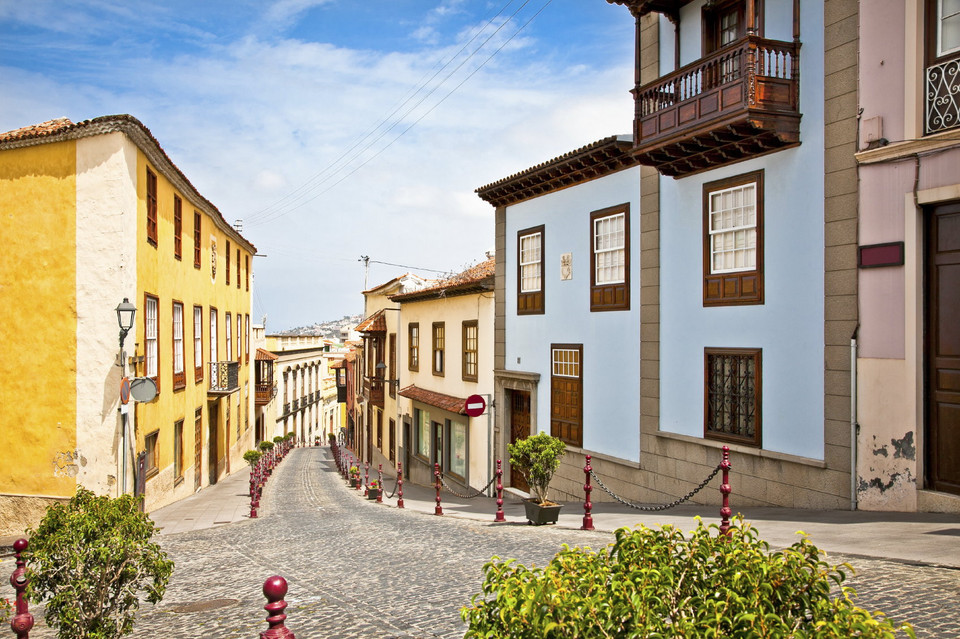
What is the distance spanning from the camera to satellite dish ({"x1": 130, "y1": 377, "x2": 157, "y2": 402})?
45.8 ft

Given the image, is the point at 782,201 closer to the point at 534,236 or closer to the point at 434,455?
the point at 534,236

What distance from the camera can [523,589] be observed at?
2873 mm

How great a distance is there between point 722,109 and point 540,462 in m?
6.38

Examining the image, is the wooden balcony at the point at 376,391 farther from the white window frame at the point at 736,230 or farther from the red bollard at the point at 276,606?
the red bollard at the point at 276,606

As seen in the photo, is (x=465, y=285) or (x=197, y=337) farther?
(x=197, y=337)

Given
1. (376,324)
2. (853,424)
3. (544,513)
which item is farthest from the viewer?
(376,324)

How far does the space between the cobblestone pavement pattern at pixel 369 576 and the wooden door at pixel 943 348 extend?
9.78ft

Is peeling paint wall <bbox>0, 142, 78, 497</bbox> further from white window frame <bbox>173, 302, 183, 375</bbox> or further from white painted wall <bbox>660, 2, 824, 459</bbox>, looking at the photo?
white painted wall <bbox>660, 2, 824, 459</bbox>

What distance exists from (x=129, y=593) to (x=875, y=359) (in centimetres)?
939

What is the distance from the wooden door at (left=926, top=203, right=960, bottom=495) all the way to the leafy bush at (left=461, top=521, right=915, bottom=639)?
7.39m

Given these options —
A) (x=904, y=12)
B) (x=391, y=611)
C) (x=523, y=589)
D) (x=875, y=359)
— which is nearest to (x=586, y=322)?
(x=875, y=359)

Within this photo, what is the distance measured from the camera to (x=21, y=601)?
6266mm

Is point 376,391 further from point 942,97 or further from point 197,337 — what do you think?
point 942,97

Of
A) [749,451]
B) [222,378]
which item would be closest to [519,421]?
[749,451]
